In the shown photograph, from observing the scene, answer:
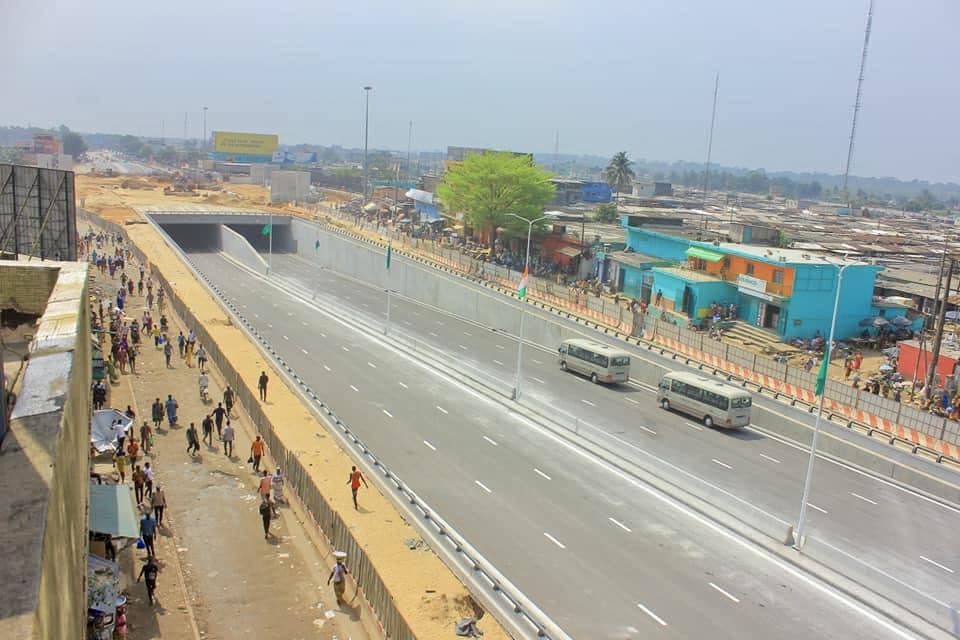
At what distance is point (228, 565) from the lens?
61.6 ft

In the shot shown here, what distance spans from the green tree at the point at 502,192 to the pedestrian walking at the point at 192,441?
158ft

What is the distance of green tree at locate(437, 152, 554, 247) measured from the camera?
235ft

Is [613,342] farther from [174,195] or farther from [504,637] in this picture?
[174,195]

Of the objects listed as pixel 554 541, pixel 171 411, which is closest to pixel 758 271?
pixel 554 541

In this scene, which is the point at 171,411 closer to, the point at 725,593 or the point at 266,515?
the point at 266,515

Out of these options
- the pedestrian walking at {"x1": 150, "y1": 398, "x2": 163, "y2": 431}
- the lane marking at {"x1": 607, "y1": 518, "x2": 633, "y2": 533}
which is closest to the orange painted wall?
the lane marking at {"x1": 607, "y1": 518, "x2": 633, "y2": 533}

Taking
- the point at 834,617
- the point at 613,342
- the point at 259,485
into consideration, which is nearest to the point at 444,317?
the point at 613,342

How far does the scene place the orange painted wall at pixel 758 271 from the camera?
47000mm

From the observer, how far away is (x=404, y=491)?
70.9 feet

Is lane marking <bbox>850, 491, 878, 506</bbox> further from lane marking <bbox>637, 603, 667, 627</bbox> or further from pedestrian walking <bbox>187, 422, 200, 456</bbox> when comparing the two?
pedestrian walking <bbox>187, 422, 200, 456</bbox>

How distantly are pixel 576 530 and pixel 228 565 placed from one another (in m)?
8.97

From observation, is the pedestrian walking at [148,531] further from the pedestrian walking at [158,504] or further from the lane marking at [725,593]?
the lane marking at [725,593]

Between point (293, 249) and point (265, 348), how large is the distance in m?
54.7

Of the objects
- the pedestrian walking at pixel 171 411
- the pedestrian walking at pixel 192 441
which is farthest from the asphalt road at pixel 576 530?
the pedestrian walking at pixel 171 411
